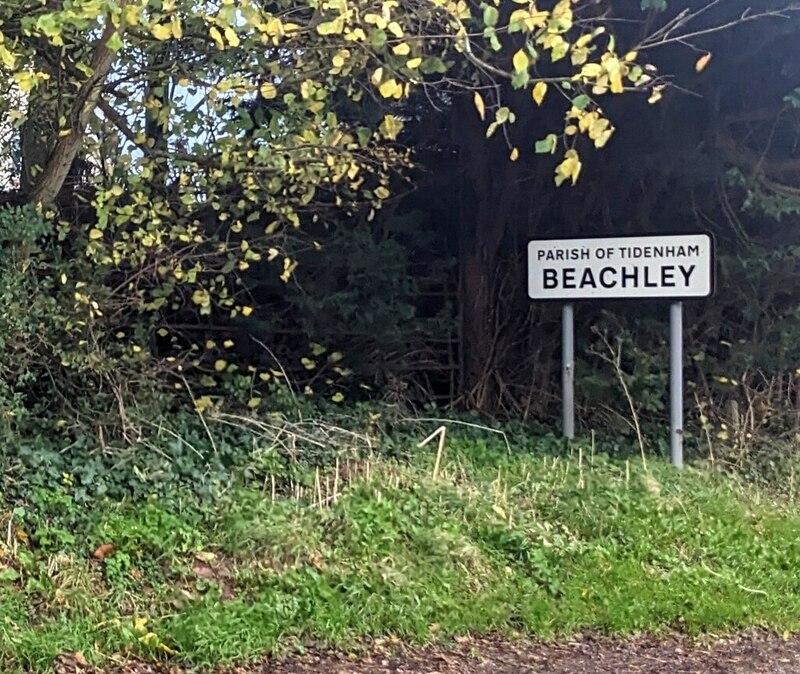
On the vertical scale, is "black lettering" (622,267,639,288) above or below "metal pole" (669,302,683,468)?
above

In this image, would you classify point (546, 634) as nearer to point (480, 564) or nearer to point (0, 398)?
point (480, 564)

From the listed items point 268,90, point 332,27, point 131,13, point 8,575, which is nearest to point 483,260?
point 268,90

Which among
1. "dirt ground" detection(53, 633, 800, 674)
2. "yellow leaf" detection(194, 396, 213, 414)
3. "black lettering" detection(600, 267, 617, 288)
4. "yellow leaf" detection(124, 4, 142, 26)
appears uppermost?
"yellow leaf" detection(124, 4, 142, 26)

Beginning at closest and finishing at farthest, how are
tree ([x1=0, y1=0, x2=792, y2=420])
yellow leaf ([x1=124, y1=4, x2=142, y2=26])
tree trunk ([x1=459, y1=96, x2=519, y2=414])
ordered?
yellow leaf ([x1=124, y1=4, x2=142, y2=26]) → tree ([x1=0, y1=0, x2=792, y2=420]) → tree trunk ([x1=459, y1=96, x2=519, y2=414])

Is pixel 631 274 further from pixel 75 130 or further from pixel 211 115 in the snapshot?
pixel 75 130

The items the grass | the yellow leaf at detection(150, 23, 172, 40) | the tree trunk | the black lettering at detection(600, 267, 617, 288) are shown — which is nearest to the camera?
the grass

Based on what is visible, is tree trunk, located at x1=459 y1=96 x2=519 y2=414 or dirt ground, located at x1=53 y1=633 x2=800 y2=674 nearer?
dirt ground, located at x1=53 y1=633 x2=800 y2=674

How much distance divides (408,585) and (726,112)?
17.2 feet


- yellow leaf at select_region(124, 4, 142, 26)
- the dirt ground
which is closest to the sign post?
the dirt ground

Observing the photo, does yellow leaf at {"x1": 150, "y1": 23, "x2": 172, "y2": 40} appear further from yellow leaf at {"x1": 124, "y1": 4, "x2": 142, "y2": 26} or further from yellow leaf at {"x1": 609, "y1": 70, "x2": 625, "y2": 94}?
yellow leaf at {"x1": 609, "y1": 70, "x2": 625, "y2": 94}

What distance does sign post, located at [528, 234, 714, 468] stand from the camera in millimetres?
6699

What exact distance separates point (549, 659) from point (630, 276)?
128 inches

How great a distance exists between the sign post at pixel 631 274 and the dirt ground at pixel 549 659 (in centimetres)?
246

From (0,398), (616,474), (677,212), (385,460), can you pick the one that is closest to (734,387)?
(677,212)
